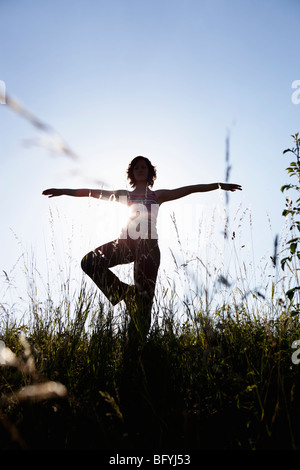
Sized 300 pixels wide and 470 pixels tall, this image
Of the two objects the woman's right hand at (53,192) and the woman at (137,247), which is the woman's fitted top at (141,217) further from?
the woman's right hand at (53,192)

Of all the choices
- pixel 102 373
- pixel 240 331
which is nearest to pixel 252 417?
pixel 240 331

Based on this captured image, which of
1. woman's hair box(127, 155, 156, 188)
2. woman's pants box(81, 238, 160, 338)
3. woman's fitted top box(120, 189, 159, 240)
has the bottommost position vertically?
woman's pants box(81, 238, 160, 338)

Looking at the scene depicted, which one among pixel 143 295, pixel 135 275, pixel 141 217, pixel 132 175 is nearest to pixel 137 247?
pixel 143 295

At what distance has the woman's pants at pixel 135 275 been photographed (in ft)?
8.47

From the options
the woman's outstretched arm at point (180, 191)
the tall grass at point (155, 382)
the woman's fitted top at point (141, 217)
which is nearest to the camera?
the tall grass at point (155, 382)

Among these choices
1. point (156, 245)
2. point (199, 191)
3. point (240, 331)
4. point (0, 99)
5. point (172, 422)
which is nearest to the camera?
point (0, 99)

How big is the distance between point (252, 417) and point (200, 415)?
25cm

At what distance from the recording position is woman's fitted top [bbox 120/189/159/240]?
10.9 feet

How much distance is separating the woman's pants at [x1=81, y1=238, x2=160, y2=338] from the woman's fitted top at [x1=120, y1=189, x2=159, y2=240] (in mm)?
74

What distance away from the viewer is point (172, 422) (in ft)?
5.58

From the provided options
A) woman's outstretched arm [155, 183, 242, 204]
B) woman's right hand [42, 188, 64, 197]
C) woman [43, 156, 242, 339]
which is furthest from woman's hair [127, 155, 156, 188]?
woman's right hand [42, 188, 64, 197]

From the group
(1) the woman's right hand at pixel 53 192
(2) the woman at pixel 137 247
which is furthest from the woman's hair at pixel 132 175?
(1) the woman's right hand at pixel 53 192

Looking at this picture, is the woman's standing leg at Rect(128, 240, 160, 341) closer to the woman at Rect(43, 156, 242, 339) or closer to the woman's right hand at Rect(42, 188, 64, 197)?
Answer: the woman at Rect(43, 156, 242, 339)
